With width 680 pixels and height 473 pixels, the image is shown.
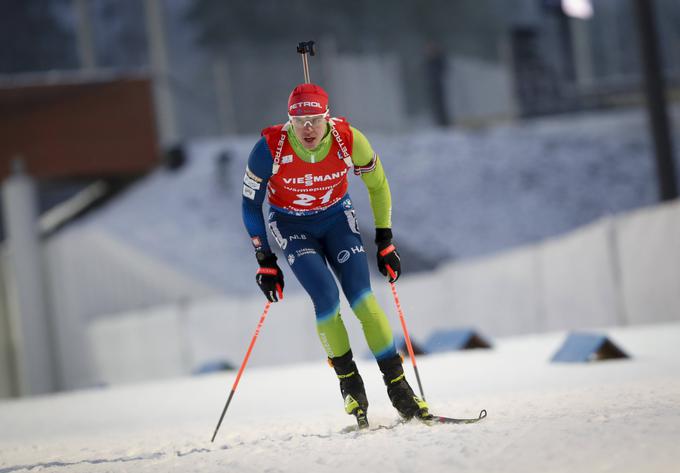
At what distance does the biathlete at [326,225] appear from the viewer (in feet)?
19.8

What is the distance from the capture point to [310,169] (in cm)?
620

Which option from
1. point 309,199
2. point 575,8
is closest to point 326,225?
point 309,199

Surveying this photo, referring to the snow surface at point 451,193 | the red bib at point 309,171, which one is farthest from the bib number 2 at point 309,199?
the snow surface at point 451,193

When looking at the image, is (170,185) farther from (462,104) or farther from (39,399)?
(39,399)

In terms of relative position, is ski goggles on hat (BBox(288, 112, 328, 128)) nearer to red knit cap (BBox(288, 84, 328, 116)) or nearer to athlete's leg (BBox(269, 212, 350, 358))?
red knit cap (BBox(288, 84, 328, 116))

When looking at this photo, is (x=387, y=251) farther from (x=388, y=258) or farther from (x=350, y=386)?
(x=350, y=386)

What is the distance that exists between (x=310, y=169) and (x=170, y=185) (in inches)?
775

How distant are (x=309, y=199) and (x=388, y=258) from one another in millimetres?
584

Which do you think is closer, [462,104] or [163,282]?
[163,282]

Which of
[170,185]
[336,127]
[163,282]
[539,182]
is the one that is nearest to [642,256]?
[336,127]

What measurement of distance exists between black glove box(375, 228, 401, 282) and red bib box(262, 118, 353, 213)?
15.7 inches

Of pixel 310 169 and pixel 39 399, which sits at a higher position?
pixel 310 169

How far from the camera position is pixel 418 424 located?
5.75 metres

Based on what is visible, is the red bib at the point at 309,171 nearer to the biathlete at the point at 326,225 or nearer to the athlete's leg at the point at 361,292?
the biathlete at the point at 326,225
